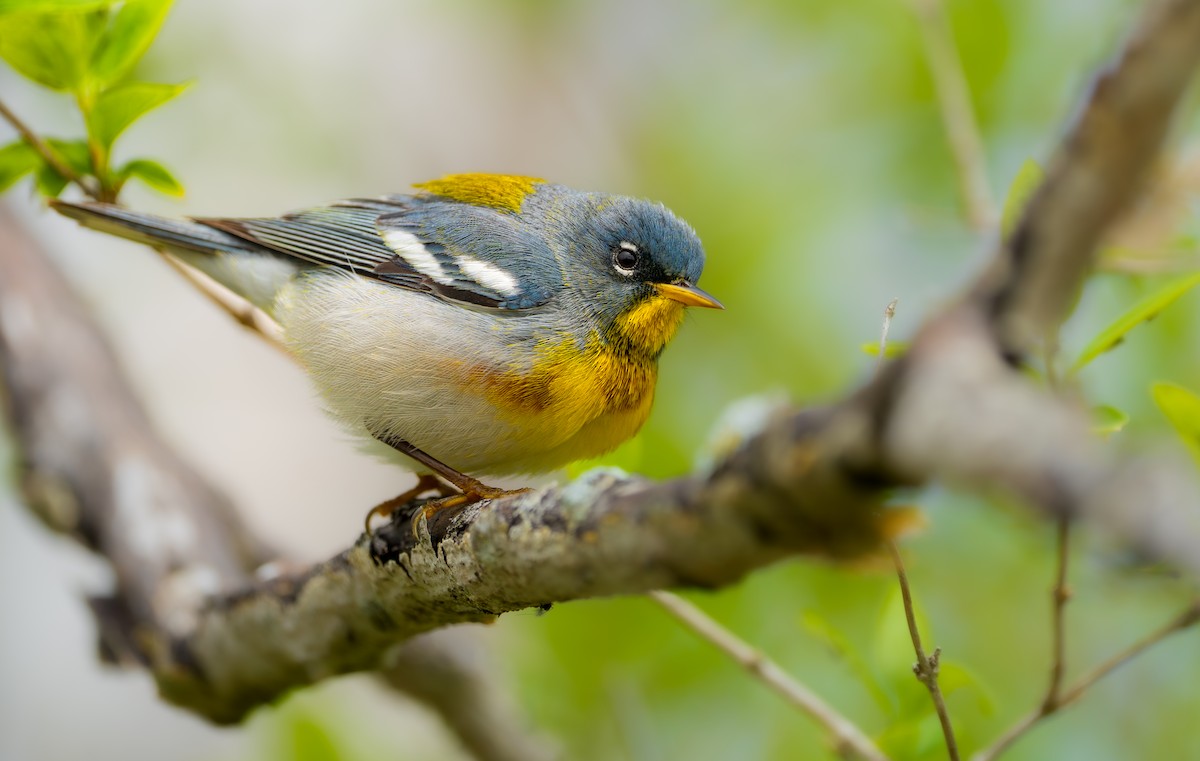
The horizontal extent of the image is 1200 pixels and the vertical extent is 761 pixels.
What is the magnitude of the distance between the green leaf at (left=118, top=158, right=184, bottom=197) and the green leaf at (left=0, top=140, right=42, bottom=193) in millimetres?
286

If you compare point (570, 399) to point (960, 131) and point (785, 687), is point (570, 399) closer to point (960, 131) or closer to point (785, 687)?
point (785, 687)

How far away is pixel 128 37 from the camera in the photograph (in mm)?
3020

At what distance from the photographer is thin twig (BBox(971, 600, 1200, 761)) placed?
2250mm

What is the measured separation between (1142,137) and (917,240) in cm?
500

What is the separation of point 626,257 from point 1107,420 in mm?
2182

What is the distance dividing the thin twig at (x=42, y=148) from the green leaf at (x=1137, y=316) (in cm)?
285

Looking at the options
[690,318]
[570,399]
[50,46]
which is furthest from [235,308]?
[690,318]

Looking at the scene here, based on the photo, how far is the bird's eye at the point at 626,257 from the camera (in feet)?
13.4

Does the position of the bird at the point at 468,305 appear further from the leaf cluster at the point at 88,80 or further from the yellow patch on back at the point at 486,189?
the leaf cluster at the point at 88,80

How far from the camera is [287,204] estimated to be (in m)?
8.39

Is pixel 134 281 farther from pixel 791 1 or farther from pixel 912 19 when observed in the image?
pixel 912 19

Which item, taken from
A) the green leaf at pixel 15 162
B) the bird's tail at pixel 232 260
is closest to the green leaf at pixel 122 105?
the green leaf at pixel 15 162

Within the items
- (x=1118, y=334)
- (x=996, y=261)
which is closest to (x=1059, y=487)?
(x=996, y=261)

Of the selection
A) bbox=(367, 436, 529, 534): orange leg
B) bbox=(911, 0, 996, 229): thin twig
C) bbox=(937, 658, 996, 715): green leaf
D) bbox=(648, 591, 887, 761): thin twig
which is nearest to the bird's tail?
bbox=(367, 436, 529, 534): orange leg
